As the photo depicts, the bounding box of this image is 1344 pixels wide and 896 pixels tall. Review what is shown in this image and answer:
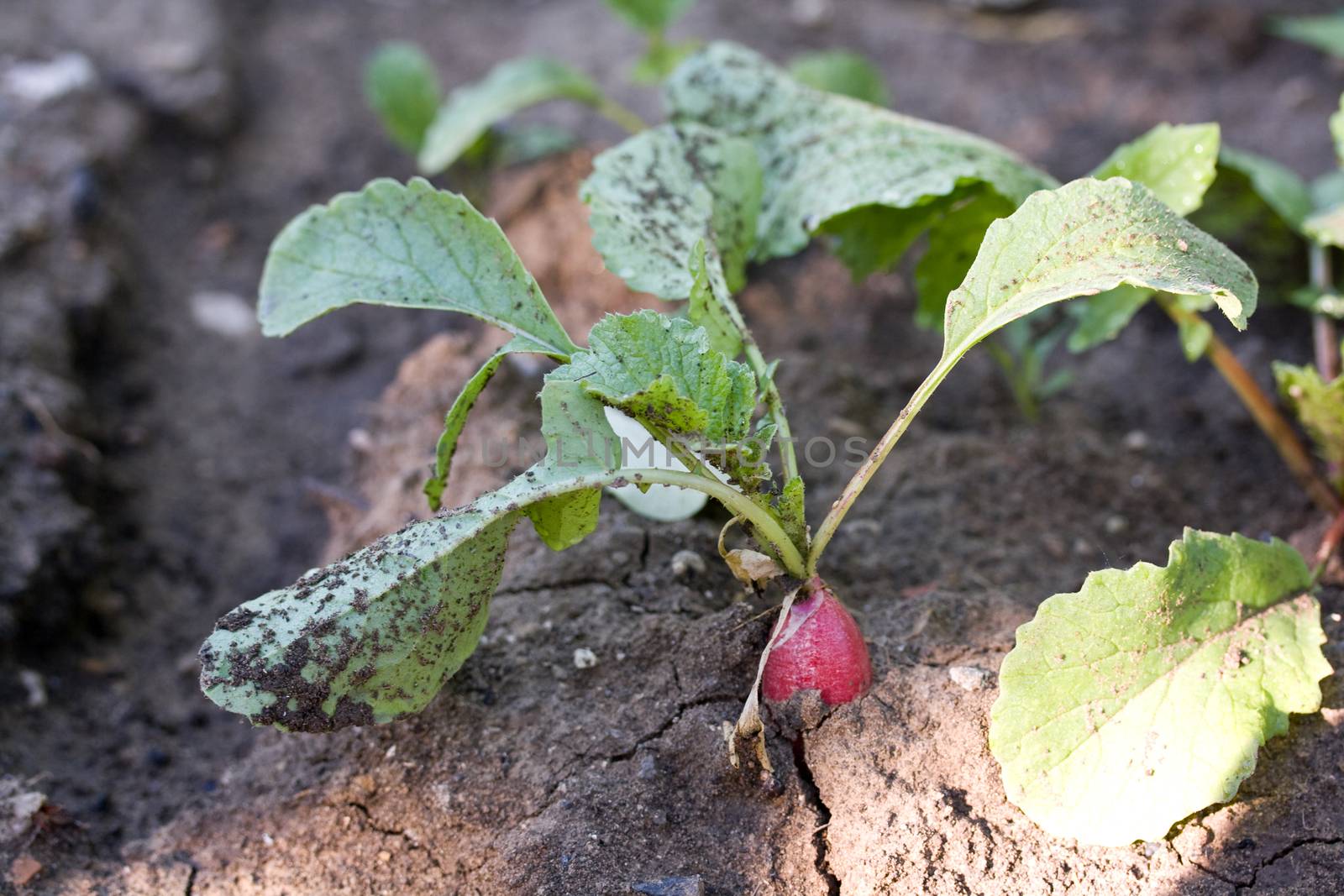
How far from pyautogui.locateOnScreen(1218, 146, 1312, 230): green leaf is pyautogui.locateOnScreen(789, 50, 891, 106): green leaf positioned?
0.89 m

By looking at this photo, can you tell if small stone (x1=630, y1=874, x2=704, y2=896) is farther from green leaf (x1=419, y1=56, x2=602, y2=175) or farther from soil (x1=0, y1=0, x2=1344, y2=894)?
green leaf (x1=419, y1=56, x2=602, y2=175)

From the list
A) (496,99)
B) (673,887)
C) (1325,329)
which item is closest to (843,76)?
(496,99)

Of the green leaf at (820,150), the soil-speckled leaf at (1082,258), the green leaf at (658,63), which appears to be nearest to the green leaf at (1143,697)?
the soil-speckled leaf at (1082,258)

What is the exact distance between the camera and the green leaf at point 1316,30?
10.3 feet

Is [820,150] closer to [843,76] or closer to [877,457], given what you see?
[877,457]

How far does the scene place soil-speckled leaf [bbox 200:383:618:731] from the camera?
1339mm

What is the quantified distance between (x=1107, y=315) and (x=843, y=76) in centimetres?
117

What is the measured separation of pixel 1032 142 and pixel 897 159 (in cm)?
145

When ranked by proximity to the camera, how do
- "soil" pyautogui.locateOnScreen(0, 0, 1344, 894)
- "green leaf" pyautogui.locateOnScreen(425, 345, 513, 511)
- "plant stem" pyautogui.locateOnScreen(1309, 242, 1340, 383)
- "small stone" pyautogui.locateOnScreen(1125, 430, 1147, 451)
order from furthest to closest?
"small stone" pyautogui.locateOnScreen(1125, 430, 1147, 451) → "plant stem" pyautogui.locateOnScreen(1309, 242, 1340, 383) → "green leaf" pyautogui.locateOnScreen(425, 345, 513, 511) → "soil" pyautogui.locateOnScreen(0, 0, 1344, 894)

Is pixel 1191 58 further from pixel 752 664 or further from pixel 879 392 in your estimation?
pixel 752 664

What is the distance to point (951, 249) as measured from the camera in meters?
2.05

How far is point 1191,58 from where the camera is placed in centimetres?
334

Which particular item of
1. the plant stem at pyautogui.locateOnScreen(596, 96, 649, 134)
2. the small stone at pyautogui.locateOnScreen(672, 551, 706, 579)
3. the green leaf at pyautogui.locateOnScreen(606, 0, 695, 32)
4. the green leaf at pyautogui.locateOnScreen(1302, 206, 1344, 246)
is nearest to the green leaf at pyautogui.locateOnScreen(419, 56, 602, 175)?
the plant stem at pyautogui.locateOnScreen(596, 96, 649, 134)

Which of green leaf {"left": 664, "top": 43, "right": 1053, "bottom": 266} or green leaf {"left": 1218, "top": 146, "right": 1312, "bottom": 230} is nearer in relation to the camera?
green leaf {"left": 664, "top": 43, "right": 1053, "bottom": 266}
